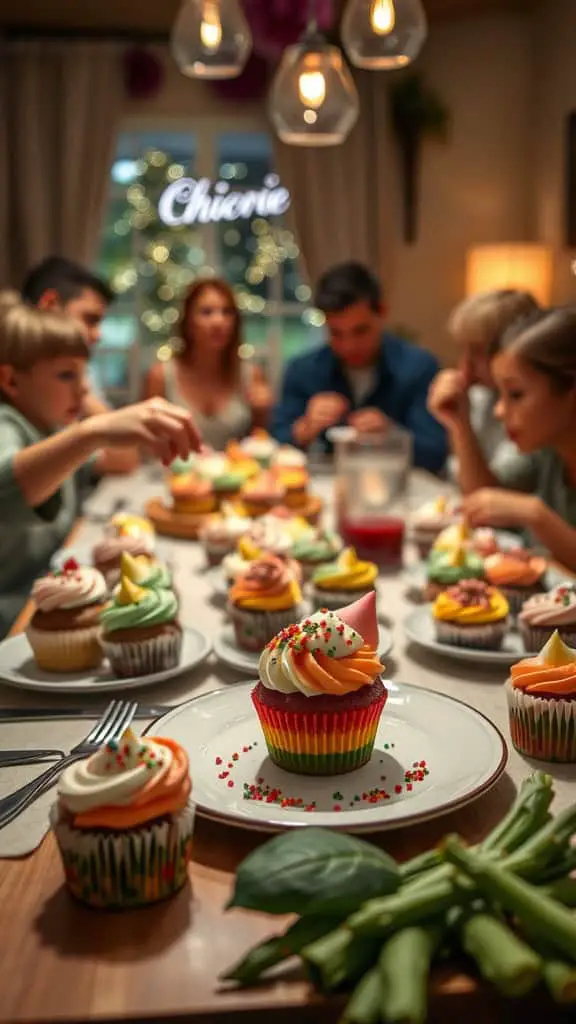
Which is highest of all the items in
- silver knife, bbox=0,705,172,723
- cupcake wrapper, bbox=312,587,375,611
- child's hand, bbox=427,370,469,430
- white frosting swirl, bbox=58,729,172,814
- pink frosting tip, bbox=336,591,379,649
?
child's hand, bbox=427,370,469,430

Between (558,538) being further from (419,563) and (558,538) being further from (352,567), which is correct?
(352,567)

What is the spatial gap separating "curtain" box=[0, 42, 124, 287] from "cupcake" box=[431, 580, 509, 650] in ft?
16.2

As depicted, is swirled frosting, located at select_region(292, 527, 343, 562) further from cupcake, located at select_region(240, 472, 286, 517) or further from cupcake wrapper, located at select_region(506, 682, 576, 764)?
cupcake wrapper, located at select_region(506, 682, 576, 764)

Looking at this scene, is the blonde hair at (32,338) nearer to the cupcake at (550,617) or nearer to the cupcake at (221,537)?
the cupcake at (221,537)

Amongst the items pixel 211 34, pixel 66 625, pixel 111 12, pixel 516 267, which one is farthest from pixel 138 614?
pixel 111 12

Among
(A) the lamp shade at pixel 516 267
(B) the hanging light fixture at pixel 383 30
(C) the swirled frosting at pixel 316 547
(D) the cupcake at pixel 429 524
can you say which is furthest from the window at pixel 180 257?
(C) the swirled frosting at pixel 316 547

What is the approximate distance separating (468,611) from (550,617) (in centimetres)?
15

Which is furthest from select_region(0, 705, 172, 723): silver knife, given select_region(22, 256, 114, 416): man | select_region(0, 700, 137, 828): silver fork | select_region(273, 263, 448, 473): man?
select_region(273, 263, 448, 473): man

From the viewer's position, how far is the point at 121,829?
90 centimetres

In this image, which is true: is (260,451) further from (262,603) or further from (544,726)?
(544,726)

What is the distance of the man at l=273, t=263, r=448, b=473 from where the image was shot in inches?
151

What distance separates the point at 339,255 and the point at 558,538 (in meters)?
4.36

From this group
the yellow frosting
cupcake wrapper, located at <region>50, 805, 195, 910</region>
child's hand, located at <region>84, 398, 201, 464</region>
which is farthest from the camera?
child's hand, located at <region>84, 398, 201, 464</region>

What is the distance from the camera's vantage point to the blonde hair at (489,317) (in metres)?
2.80
